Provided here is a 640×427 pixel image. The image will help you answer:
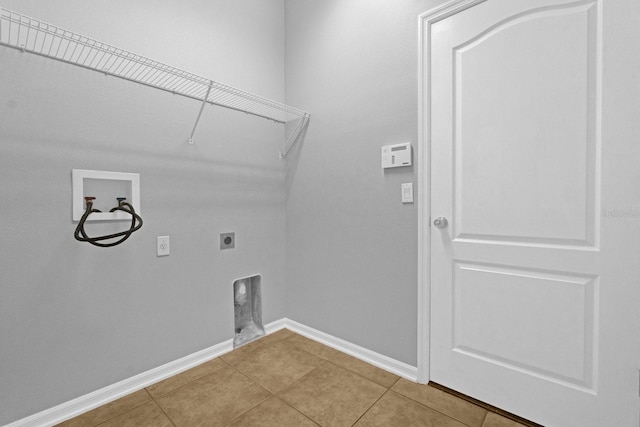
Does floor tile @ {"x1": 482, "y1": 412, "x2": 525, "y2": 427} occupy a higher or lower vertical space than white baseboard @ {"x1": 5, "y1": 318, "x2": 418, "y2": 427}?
lower

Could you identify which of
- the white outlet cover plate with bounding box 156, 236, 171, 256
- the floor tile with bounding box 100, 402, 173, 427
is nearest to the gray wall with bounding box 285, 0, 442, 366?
the white outlet cover plate with bounding box 156, 236, 171, 256

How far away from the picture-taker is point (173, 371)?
171 cm

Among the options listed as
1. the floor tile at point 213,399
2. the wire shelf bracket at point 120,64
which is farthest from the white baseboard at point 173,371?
the wire shelf bracket at point 120,64

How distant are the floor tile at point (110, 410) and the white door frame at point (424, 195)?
1.47m

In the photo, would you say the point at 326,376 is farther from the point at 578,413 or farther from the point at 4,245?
the point at 4,245

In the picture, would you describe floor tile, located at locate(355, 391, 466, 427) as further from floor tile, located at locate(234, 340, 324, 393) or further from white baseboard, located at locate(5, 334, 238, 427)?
white baseboard, located at locate(5, 334, 238, 427)

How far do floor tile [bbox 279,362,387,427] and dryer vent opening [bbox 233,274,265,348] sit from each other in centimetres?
59

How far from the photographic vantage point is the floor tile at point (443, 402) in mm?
1334

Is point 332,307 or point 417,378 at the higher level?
point 332,307

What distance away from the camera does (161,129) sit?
5.47ft

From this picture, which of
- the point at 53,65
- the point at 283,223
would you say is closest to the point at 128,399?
the point at 283,223

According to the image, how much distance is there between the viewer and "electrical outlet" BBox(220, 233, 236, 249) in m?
1.94

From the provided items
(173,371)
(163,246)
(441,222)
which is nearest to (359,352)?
(441,222)

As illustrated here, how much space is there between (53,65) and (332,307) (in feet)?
6.54
